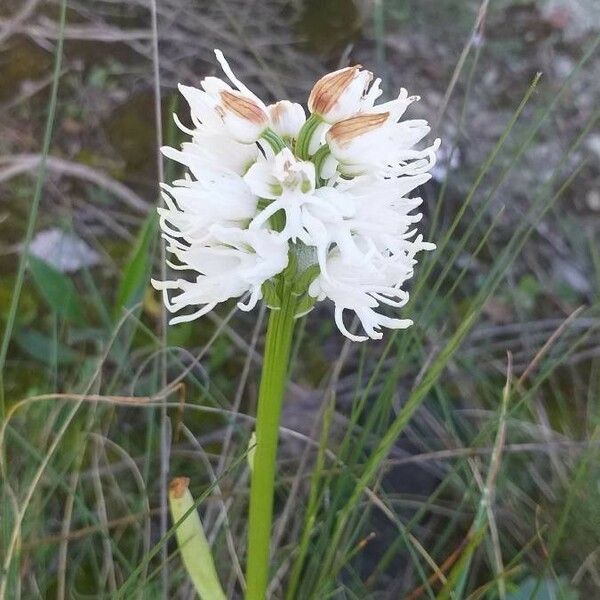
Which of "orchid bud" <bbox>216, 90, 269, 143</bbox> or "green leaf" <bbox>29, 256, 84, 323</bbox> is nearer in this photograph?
"orchid bud" <bbox>216, 90, 269, 143</bbox>

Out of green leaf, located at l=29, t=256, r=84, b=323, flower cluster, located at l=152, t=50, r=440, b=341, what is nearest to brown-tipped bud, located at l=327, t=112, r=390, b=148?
flower cluster, located at l=152, t=50, r=440, b=341

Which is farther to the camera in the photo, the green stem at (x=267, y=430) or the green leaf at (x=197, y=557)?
the green leaf at (x=197, y=557)

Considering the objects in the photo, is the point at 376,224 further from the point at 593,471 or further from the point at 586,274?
the point at 586,274

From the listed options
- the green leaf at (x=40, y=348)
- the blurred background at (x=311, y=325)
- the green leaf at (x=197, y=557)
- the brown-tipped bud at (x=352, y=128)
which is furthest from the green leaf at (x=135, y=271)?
the brown-tipped bud at (x=352, y=128)

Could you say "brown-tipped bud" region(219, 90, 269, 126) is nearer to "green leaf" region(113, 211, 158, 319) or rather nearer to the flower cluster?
the flower cluster

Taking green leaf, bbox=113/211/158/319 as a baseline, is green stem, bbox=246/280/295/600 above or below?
above

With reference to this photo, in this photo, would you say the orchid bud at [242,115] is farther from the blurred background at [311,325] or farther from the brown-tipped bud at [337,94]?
the blurred background at [311,325]

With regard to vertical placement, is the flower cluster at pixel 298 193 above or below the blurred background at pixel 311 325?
above
